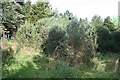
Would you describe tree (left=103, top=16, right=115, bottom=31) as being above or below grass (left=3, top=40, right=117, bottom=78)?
above

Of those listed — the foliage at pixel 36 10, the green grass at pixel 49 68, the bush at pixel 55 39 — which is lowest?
the green grass at pixel 49 68

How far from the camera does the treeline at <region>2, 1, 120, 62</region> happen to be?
45.0 ft

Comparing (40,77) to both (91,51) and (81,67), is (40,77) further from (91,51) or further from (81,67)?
(91,51)

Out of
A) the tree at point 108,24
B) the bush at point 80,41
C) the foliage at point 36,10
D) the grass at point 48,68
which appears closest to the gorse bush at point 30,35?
the grass at point 48,68

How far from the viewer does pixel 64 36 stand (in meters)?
14.9

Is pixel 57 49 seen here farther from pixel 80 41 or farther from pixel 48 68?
pixel 48 68

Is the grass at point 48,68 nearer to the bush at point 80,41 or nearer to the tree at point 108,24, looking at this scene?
the bush at point 80,41

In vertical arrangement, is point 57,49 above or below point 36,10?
below

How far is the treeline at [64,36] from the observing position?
13714 millimetres

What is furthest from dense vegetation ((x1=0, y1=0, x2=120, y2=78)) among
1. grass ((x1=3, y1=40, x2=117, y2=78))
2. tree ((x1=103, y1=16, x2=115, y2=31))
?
tree ((x1=103, y1=16, x2=115, y2=31))

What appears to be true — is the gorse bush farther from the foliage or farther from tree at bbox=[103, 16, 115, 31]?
tree at bbox=[103, 16, 115, 31]

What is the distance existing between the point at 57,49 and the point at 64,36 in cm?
87

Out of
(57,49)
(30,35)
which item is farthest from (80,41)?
(30,35)

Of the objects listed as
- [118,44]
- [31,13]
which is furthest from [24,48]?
[31,13]
